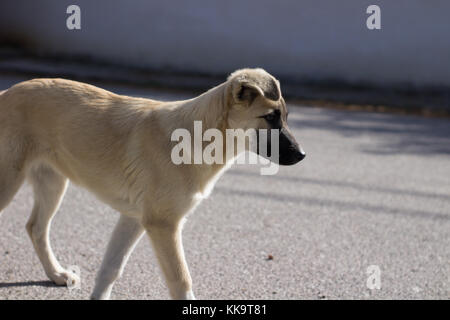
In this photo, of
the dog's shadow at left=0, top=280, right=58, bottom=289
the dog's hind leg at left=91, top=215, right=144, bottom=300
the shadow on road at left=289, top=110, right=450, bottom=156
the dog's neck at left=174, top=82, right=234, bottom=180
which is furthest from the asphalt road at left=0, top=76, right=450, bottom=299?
the dog's neck at left=174, top=82, right=234, bottom=180

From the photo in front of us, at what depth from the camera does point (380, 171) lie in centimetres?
712

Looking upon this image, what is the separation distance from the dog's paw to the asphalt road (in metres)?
0.05

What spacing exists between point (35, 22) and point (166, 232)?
40.7 feet

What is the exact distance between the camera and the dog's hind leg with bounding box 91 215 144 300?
3.57m

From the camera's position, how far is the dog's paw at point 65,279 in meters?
3.81

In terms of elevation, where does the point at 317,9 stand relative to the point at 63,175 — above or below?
above

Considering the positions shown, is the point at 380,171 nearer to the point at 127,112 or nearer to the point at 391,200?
the point at 391,200

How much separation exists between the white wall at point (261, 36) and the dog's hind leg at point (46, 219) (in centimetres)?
950

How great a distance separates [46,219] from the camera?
387 centimetres

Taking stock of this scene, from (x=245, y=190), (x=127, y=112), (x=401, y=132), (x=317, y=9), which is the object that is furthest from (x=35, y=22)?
(x=127, y=112)

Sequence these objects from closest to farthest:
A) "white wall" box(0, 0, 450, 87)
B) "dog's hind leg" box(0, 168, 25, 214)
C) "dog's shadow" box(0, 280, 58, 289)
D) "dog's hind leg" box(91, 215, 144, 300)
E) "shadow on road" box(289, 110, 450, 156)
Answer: "dog's hind leg" box(0, 168, 25, 214) < "dog's hind leg" box(91, 215, 144, 300) < "dog's shadow" box(0, 280, 58, 289) < "shadow on road" box(289, 110, 450, 156) < "white wall" box(0, 0, 450, 87)

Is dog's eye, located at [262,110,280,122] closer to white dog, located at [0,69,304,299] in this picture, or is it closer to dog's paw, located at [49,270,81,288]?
white dog, located at [0,69,304,299]

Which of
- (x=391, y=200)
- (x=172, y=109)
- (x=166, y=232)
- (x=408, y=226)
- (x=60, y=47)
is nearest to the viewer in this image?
(x=166, y=232)
